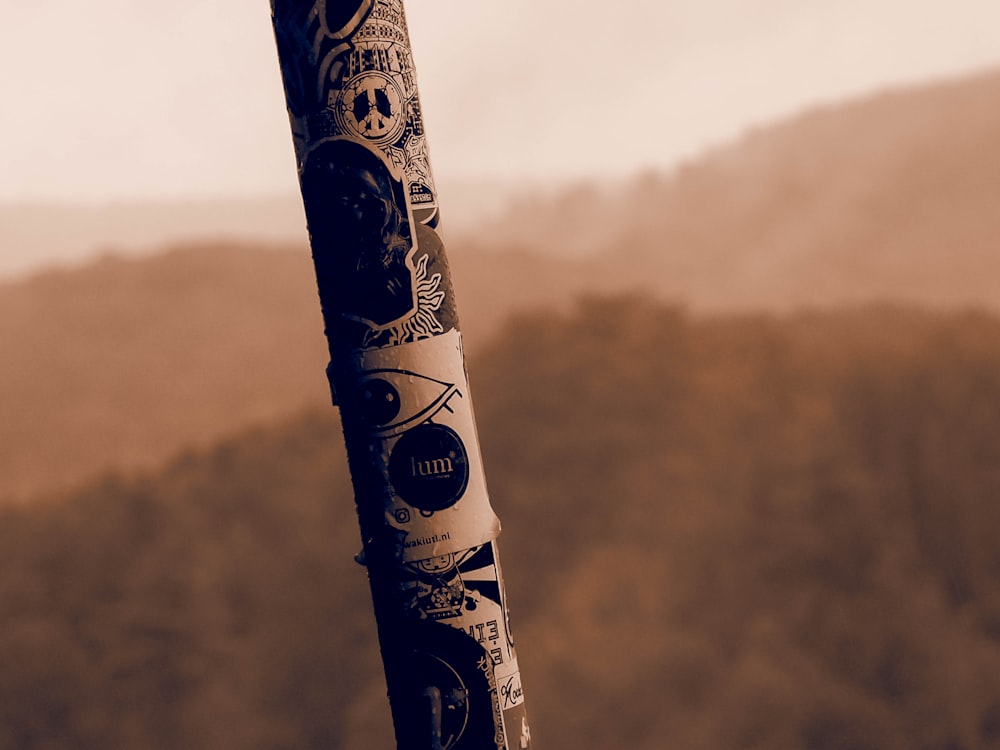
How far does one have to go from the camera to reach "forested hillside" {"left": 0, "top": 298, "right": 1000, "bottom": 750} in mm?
4398

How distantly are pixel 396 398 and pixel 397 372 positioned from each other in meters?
0.02

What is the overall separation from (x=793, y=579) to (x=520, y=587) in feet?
3.87

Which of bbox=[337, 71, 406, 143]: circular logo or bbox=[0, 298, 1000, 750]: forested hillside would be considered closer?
bbox=[337, 71, 406, 143]: circular logo

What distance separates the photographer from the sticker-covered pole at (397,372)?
3.26 ft

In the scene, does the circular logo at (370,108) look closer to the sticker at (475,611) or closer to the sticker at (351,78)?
the sticker at (351,78)

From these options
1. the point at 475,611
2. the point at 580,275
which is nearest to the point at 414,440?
the point at 475,611

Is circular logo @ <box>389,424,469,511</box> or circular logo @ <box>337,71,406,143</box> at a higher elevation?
circular logo @ <box>337,71,406,143</box>

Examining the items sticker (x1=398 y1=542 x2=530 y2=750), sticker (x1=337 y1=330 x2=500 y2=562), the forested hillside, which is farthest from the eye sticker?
the forested hillside

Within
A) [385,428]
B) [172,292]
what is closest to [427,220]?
[385,428]

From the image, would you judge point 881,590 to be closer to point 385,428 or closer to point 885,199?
point 885,199

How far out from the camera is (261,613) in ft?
15.7

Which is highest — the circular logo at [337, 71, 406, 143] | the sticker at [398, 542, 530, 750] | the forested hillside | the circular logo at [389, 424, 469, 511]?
the circular logo at [337, 71, 406, 143]

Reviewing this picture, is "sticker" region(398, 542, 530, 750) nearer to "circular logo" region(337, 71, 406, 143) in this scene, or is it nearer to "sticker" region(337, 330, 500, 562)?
"sticker" region(337, 330, 500, 562)

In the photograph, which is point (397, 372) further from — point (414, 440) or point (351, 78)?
point (351, 78)
